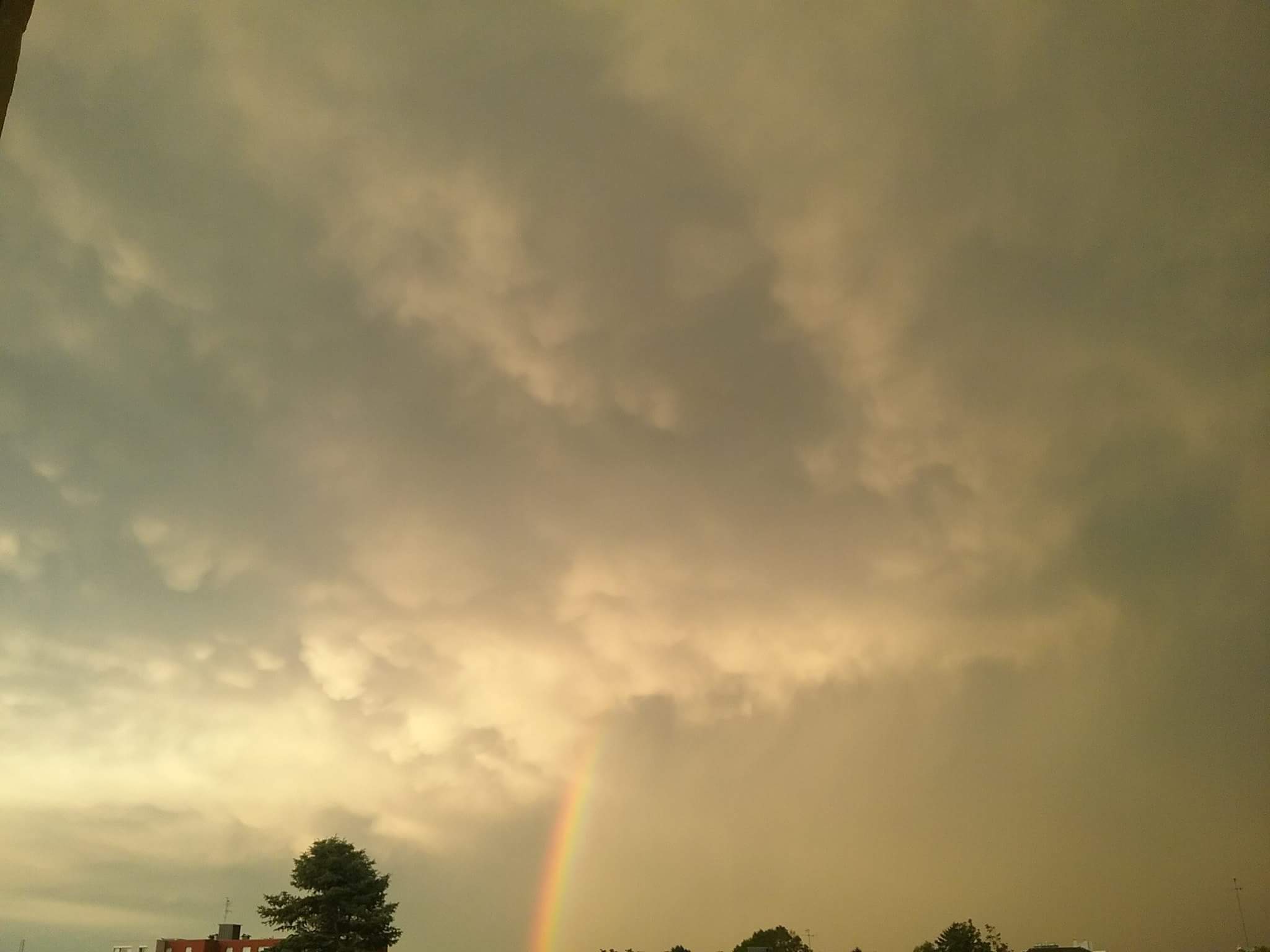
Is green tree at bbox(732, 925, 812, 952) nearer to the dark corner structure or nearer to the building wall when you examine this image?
the building wall

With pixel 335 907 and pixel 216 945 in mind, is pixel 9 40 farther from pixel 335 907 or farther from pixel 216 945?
pixel 216 945

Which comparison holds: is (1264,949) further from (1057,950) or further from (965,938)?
(965,938)

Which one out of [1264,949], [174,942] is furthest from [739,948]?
[174,942]

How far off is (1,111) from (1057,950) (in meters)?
134

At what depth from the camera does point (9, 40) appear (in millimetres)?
6906

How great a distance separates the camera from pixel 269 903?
70.1 meters

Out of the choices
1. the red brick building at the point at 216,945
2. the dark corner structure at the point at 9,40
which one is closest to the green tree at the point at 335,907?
the red brick building at the point at 216,945

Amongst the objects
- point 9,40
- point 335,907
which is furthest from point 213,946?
point 9,40

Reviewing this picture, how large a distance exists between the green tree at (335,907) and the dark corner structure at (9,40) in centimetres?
7361

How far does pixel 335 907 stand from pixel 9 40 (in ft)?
249

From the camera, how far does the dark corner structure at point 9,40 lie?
22.4ft

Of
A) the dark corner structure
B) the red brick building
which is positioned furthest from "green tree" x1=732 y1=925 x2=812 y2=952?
the dark corner structure

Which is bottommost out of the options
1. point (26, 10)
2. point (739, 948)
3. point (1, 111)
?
point (739, 948)

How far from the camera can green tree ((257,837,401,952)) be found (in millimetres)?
69375
